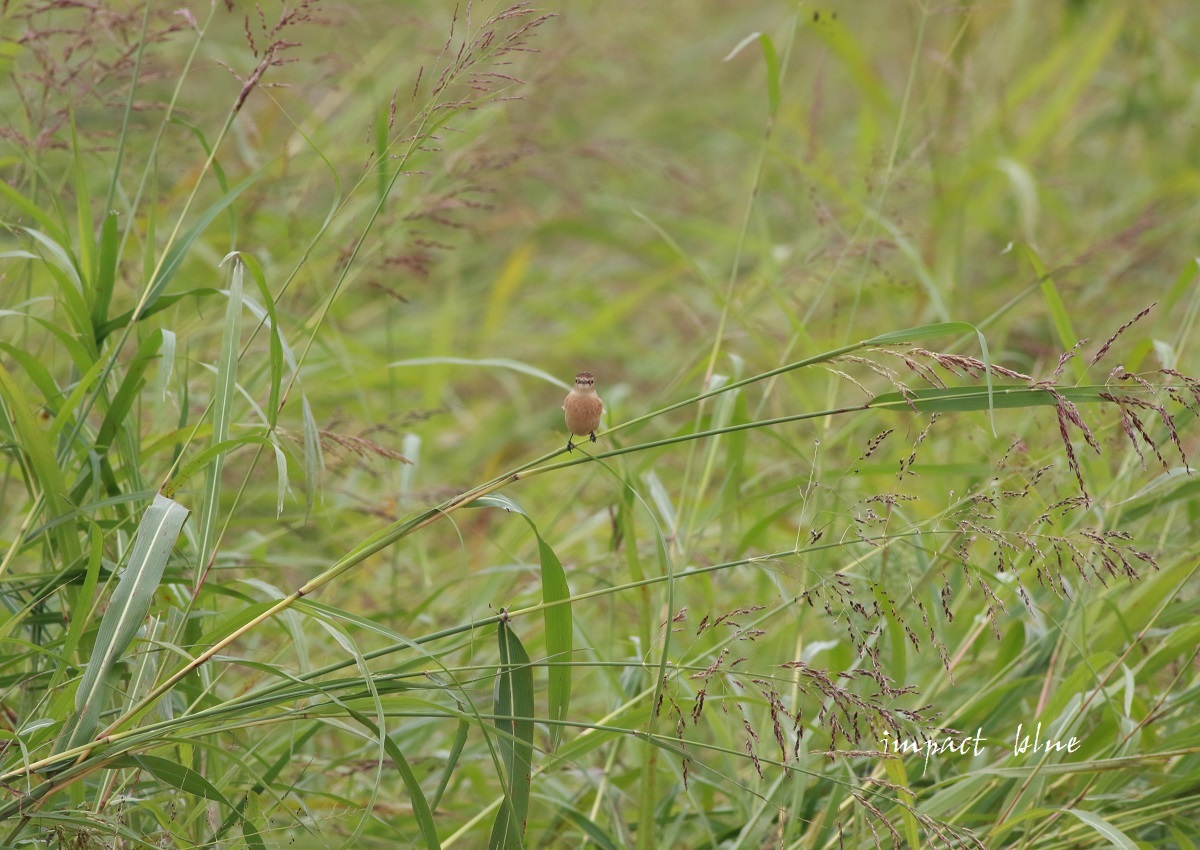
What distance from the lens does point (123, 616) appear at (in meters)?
1.36

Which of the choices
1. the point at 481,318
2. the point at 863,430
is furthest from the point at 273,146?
the point at 863,430

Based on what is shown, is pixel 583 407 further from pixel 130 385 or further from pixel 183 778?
pixel 183 778

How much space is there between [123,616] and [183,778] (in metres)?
0.25

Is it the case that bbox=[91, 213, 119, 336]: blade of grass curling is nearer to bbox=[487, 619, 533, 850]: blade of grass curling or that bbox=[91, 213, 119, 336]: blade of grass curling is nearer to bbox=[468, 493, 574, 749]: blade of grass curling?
bbox=[468, 493, 574, 749]: blade of grass curling

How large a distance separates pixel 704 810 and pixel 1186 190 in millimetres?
3447

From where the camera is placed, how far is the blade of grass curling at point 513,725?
146cm

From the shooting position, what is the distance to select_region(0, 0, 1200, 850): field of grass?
1.46 m

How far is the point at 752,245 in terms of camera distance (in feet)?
13.7

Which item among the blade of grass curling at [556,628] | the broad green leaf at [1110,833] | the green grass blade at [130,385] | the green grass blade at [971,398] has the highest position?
the green grass blade at [971,398]

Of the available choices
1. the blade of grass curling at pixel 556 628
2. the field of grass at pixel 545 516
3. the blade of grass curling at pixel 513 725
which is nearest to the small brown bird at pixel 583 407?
the field of grass at pixel 545 516

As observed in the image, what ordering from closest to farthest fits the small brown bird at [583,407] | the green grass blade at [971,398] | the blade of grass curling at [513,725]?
the green grass blade at [971,398] < the blade of grass curling at [513,725] < the small brown bird at [583,407]

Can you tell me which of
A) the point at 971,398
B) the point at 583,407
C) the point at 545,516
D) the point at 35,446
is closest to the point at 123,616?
the point at 35,446

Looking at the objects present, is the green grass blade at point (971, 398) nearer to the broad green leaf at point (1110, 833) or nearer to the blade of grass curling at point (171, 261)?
the broad green leaf at point (1110, 833)

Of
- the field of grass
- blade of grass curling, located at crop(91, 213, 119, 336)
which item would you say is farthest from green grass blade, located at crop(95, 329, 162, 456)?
blade of grass curling, located at crop(91, 213, 119, 336)
